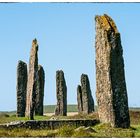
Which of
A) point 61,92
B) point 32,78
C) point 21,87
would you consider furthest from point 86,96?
point 32,78

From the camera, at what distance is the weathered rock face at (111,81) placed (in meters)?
27.3

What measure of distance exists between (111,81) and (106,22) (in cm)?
278

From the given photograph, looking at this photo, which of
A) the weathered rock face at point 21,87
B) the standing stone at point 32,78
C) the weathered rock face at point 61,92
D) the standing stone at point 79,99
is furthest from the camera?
the standing stone at point 79,99

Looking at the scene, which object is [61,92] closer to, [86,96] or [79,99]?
[86,96]

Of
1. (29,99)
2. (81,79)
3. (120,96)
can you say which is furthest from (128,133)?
(81,79)

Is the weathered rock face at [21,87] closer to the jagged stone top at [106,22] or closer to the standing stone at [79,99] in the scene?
the standing stone at [79,99]

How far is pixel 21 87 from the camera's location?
1772 inches

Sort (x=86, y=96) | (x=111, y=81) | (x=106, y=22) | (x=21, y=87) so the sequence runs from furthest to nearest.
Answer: (x=86, y=96) < (x=21, y=87) < (x=106, y=22) < (x=111, y=81)

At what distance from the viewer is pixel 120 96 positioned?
89.9ft

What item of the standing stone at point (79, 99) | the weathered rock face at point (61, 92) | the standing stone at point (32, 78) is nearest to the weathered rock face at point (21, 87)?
the weathered rock face at point (61, 92)

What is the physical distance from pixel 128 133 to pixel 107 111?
371 cm

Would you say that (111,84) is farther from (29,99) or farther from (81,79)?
(81,79)

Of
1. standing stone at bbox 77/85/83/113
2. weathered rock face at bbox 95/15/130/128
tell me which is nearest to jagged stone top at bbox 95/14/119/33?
weathered rock face at bbox 95/15/130/128

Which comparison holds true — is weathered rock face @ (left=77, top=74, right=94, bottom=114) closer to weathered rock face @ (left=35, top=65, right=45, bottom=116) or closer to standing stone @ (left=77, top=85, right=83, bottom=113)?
standing stone @ (left=77, top=85, right=83, bottom=113)
